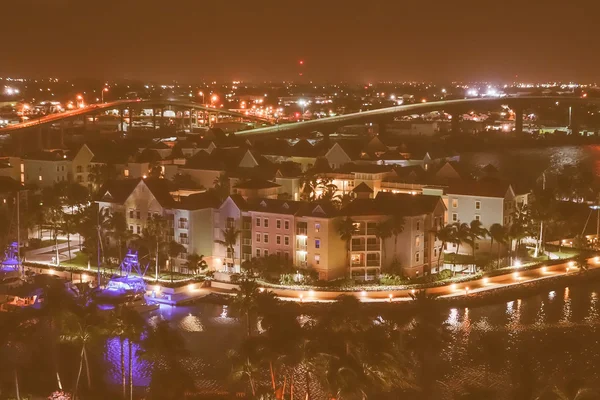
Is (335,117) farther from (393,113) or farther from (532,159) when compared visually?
(532,159)

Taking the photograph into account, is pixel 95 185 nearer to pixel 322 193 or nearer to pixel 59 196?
pixel 59 196

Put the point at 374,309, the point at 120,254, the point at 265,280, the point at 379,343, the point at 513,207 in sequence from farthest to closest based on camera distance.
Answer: the point at 513,207 → the point at 120,254 → the point at 265,280 → the point at 374,309 → the point at 379,343

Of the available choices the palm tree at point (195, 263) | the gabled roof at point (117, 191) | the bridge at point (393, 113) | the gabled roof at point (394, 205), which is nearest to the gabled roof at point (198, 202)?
the palm tree at point (195, 263)

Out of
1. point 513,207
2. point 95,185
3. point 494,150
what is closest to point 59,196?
point 95,185

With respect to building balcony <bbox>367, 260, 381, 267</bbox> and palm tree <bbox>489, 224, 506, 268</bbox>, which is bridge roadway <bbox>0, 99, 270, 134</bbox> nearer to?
building balcony <bbox>367, 260, 381, 267</bbox>

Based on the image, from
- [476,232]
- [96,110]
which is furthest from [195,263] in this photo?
[96,110]
